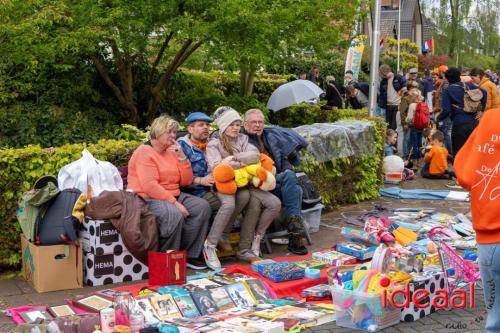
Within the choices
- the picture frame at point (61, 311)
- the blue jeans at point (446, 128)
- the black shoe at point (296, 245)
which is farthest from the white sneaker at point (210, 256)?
the blue jeans at point (446, 128)

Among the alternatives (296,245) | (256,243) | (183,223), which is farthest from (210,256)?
(296,245)

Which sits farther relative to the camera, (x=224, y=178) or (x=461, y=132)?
(x=461, y=132)

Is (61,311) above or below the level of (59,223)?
below

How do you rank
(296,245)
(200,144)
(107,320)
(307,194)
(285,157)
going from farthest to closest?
(307,194) → (285,157) → (296,245) → (200,144) → (107,320)

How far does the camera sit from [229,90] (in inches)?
634

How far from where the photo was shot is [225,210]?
22.4 feet

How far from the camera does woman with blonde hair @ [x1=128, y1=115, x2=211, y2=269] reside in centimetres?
653

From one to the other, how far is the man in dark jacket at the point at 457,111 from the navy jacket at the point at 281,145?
4.56 metres

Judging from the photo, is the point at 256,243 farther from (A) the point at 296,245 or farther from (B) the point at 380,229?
(B) the point at 380,229

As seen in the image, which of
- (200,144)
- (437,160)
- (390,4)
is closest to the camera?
(200,144)

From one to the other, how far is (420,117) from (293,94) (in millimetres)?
3253

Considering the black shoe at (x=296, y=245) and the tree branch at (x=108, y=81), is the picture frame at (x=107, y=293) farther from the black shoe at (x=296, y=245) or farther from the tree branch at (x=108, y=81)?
the tree branch at (x=108, y=81)

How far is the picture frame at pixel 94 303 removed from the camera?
543 centimetres

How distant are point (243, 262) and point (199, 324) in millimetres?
1921
